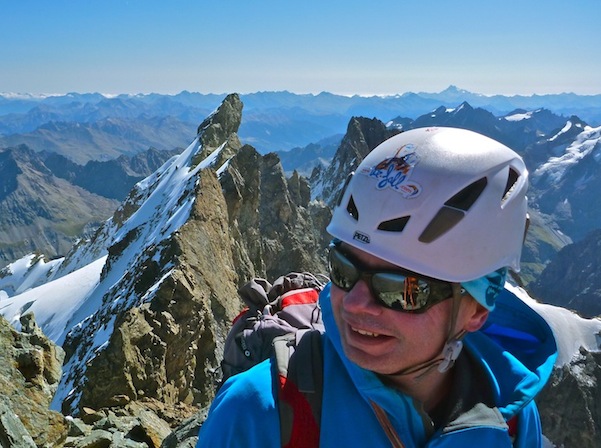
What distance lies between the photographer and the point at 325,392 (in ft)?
11.2

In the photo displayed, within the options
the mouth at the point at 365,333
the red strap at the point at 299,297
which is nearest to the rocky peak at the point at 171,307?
the red strap at the point at 299,297

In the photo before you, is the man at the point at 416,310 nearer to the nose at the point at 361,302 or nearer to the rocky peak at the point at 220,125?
the nose at the point at 361,302

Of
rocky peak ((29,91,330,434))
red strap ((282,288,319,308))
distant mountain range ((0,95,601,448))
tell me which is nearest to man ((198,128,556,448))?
red strap ((282,288,319,308))

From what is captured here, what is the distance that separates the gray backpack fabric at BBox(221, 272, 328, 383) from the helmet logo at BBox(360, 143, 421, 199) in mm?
1599

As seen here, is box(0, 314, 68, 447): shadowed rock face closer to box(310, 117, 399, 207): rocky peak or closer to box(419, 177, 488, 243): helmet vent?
box(419, 177, 488, 243): helmet vent

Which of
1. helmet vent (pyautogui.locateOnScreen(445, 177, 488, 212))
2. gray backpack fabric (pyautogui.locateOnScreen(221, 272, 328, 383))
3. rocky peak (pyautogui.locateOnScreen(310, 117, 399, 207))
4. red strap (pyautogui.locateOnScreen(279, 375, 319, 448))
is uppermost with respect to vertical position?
helmet vent (pyautogui.locateOnScreen(445, 177, 488, 212))

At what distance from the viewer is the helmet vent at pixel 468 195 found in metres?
3.84

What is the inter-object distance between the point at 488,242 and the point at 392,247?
778mm

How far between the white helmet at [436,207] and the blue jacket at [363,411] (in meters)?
0.78

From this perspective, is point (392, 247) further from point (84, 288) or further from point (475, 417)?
point (84, 288)

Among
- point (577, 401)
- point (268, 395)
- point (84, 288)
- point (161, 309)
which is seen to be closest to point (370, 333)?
point (268, 395)

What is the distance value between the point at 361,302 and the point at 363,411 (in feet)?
2.43

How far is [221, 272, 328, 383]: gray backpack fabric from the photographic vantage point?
16.2ft

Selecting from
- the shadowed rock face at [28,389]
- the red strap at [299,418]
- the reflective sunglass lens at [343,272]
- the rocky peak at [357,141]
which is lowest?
the rocky peak at [357,141]
